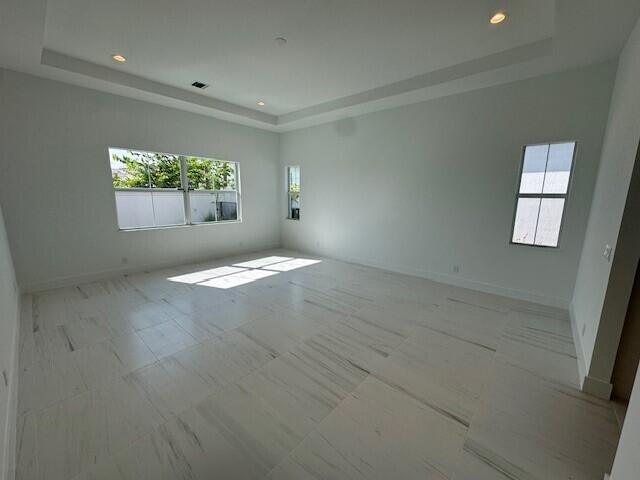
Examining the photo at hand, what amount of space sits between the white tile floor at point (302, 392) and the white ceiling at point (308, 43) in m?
2.84

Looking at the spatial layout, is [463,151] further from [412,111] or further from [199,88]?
[199,88]

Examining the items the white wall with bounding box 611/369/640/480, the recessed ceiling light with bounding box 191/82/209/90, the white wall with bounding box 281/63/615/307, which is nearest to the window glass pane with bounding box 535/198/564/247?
the white wall with bounding box 281/63/615/307

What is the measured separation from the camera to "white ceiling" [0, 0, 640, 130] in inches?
88.7

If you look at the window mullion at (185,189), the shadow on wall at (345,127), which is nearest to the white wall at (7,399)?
the window mullion at (185,189)

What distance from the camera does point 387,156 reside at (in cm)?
466

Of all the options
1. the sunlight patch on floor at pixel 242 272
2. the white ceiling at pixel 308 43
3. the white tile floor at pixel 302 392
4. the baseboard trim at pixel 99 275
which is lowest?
the white tile floor at pixel 302 392

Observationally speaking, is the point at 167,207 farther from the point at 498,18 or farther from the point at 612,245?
the point at 612,245

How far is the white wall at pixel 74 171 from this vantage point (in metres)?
3.35

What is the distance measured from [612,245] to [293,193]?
5473mm

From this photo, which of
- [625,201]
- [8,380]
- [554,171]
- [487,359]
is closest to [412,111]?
[554,171]

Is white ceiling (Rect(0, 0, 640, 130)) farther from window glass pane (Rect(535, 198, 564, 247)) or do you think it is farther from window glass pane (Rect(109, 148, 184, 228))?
window glass pane (Rect(535, 198, 564, 247))

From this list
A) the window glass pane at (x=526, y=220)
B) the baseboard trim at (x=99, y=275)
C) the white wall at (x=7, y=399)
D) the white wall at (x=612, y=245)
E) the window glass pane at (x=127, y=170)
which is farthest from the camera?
the window glass pane at (x=127, y=170)

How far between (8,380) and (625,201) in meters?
4.20

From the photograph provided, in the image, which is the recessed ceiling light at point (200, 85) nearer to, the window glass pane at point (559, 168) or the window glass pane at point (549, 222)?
the window glass pane at point (559, 168)
